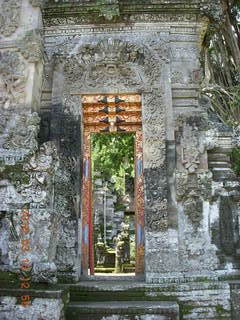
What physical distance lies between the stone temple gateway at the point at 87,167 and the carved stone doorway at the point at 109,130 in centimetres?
7

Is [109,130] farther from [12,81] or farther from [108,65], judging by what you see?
[12,81]

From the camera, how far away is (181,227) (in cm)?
684

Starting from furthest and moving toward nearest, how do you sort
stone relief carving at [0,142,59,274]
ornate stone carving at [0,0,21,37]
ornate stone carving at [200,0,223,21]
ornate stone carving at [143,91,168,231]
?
ornate stone carving at [200,0,223,21] < ornate stone carving at [0,0,21,37] < ornate stone carving at [143,91,168,231] < stone relief carving at [0,142,59,274]

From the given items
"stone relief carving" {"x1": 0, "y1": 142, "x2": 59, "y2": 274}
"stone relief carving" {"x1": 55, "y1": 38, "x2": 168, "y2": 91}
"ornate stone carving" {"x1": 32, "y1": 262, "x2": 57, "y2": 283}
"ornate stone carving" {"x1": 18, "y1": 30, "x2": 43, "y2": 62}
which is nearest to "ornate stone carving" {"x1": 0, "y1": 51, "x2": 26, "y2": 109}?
"ornate stone carving" {"x1": 18, "y1": 30, "x2": 43, "y2": 62}

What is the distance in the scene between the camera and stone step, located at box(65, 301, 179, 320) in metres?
5.50

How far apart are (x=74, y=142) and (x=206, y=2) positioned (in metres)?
3.56

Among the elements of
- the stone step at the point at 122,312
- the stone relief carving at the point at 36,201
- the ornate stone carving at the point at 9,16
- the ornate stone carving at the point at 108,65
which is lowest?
the stone step at the point at 122,312

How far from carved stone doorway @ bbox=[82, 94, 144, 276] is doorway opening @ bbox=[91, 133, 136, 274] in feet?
15.0

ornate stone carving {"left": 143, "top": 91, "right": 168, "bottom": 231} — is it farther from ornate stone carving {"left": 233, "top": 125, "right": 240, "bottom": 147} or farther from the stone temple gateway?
ornate stone carving {"left": 233, "top": 125, "right": 240, "bottom": 147}

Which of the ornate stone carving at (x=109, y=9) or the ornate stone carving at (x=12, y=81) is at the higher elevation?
the ornate stone carving at (x=109, y=9)

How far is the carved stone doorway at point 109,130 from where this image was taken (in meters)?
7.35

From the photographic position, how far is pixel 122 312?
217 inches

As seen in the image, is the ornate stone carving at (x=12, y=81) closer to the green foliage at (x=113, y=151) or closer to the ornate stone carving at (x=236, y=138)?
the ornate stone carving at (x=236, y=138)

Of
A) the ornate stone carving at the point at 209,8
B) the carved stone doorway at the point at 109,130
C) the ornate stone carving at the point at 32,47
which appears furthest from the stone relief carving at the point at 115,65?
the ornate stone carving at the point at 209,8
